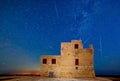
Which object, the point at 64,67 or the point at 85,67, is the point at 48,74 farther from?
the point at 85,67

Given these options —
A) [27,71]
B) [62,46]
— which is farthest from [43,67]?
[27,71]

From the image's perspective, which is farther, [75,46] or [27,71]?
[27,71]

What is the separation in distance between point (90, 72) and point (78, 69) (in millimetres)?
2368

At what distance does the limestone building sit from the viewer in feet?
138

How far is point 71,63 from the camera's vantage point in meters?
42.2

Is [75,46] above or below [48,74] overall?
above

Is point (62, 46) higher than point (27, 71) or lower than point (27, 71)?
higher

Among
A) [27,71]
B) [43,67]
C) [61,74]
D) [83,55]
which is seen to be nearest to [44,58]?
[43,67]

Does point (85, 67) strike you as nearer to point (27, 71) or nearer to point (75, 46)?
point (75, 46)

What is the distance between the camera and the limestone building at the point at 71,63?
1654 inches

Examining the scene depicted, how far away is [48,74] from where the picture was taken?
42375 mm

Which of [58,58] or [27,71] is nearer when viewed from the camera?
[58,58]

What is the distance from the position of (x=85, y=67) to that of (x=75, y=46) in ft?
14.7

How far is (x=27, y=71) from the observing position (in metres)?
57.8
